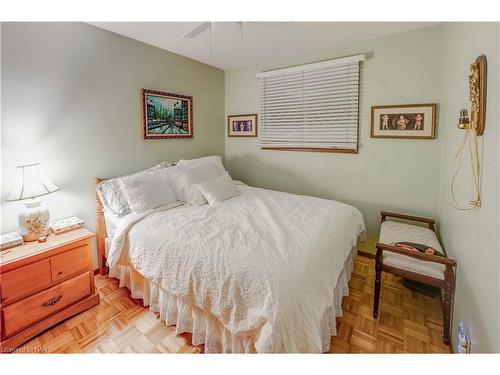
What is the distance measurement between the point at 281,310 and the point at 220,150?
2.93 m

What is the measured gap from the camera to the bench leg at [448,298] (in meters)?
1.60

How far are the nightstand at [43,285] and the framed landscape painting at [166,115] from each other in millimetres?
1356

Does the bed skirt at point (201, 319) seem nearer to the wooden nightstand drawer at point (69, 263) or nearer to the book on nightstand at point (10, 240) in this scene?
the wooden nightstand drawer at point (69, 263)

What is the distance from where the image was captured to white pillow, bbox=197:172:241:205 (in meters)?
2.50

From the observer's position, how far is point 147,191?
224 centimetres

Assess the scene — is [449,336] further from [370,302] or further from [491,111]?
[491,111]

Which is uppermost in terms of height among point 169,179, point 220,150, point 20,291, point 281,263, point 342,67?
point 342,67

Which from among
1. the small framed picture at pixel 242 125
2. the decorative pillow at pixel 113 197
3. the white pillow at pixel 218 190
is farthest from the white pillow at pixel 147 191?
the small framed picture at pixel 242 125

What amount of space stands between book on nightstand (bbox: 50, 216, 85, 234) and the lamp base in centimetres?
9

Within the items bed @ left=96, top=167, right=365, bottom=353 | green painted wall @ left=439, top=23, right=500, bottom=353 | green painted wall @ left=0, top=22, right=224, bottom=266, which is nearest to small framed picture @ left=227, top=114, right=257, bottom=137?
green painted wall @ left=0, top=22, right=224, bottom=266

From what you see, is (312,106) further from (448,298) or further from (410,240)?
(448,298)

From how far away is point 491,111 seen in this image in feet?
3.56

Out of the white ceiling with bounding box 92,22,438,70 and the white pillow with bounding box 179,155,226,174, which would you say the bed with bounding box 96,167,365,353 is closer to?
the white pillow with bounding box 179,155,226,174
